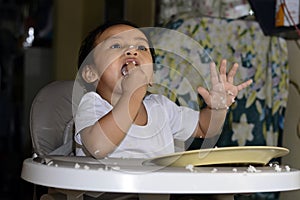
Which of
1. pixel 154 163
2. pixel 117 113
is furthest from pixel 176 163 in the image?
pixel 117 113

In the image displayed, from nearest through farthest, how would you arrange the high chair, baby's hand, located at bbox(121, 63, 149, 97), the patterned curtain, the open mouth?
baby's hand, located at bbox(121, 63, 149, 97), the open mouth, the high chair, the patterned curtain

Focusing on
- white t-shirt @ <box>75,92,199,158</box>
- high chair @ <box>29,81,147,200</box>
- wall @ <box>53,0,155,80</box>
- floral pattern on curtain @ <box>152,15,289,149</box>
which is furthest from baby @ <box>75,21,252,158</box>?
wall @ <box>53,0,155,80</box>

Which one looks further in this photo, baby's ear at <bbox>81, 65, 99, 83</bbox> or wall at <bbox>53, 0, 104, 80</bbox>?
wall at <bbox>53, 0, 104, 80</bbox>

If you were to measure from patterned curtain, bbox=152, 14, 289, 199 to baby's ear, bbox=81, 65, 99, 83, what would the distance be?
964mm

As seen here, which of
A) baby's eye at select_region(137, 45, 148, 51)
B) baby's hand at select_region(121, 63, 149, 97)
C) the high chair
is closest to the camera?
baby's hand at select_region(121, 63, 149, 97)

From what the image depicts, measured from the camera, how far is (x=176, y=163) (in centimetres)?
124

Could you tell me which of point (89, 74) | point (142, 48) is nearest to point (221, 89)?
point (142, 48)

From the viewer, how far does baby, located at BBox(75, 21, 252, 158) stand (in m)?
1.31

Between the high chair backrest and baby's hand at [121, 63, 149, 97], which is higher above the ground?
baby's hand at [121, 63, 149, 97]

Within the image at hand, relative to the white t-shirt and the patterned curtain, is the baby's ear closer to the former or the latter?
the white t-shirt

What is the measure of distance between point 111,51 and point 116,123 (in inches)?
9.7

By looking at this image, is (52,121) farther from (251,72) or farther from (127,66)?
(251,72)

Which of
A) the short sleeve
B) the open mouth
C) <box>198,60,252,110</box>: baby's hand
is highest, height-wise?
the open mouth

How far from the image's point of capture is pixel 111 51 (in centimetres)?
149
